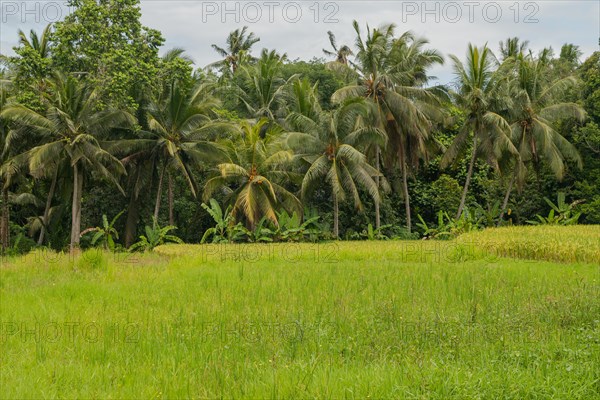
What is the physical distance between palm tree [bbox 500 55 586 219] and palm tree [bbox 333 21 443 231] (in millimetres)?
3495

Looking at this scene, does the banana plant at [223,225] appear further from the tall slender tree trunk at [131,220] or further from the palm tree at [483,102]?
the palm tree at [483,102]

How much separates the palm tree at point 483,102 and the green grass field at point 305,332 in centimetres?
1179

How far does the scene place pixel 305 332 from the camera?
600cm

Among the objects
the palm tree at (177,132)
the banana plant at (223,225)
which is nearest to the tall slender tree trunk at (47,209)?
the palm tree at (177,132)

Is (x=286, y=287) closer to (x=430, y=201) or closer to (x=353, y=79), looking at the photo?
(x=353, y=79)

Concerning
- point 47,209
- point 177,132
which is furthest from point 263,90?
point 47,209

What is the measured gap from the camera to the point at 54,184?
22094mm

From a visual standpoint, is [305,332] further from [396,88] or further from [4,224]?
[4,224]

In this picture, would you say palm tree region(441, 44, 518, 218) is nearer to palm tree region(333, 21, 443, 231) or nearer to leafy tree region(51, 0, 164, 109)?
palm tree region(333, 21, 443, 231)

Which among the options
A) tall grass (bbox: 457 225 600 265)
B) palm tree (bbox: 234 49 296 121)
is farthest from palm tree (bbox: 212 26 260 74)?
tall grass (bbox: 457 225 600 265)

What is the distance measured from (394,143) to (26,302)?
1760 cm

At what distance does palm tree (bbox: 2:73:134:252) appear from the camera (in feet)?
61.0

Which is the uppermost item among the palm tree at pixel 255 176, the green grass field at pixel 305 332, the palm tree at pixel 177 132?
the palm tree at pixel 177 132

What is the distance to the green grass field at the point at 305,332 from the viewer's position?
430 centimetres
